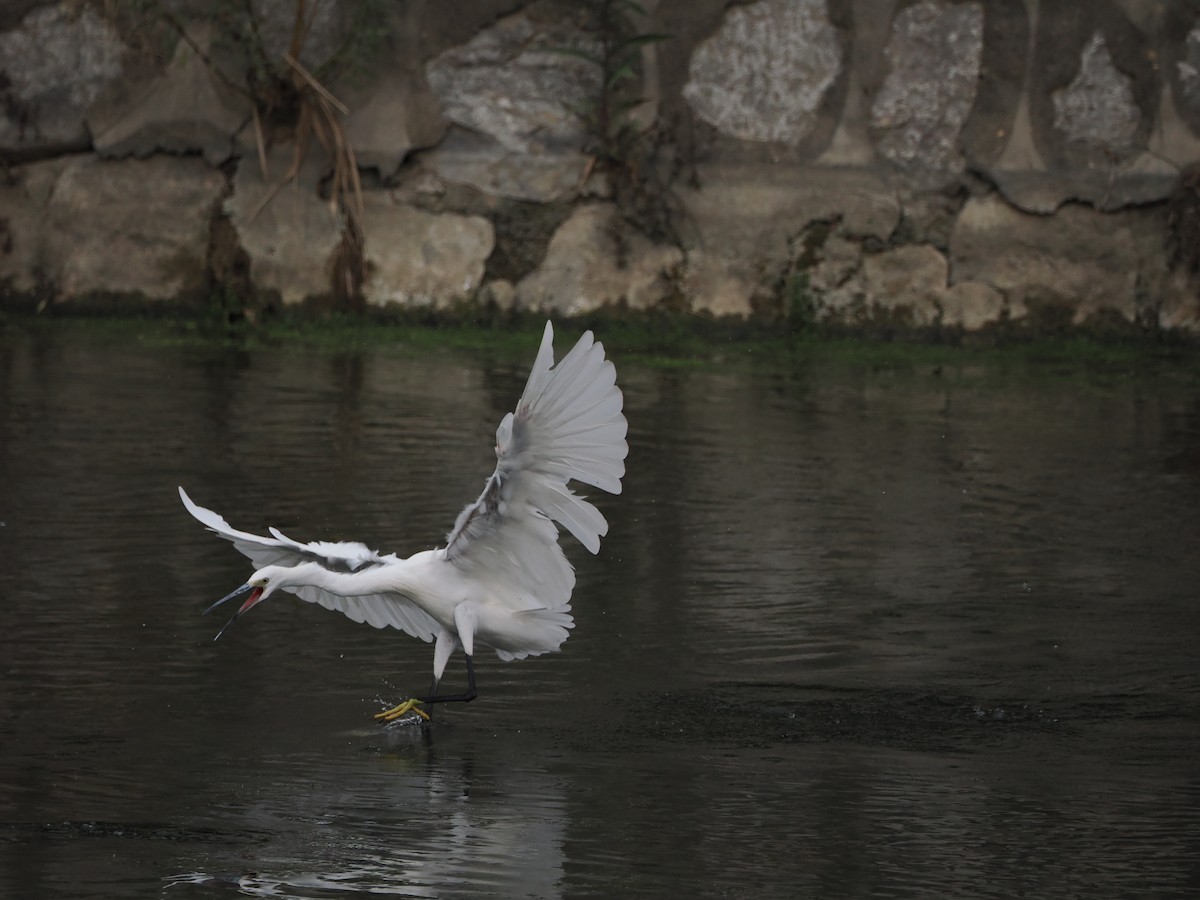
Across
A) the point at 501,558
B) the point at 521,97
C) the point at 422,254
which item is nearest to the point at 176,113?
the point at 422,254

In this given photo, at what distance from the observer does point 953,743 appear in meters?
5.23

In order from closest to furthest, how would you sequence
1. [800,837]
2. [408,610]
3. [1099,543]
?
[800,837], [408,610], [1099,543]

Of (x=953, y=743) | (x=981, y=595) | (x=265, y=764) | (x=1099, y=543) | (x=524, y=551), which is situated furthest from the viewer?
(x=1099, y=543)

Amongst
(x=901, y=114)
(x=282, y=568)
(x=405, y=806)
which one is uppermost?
(x=901, y=114)

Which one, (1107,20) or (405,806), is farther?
(1107,20)

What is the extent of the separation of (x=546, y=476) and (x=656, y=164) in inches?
291

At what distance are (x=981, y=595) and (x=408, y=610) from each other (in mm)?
1932

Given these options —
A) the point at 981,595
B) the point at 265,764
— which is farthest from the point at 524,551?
the point at 981,595

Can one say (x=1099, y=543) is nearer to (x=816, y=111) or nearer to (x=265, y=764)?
(x=265, y=764)

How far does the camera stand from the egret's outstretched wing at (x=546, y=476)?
5.09m

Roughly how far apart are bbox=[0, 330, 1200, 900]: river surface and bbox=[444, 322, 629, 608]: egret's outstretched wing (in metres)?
0.33

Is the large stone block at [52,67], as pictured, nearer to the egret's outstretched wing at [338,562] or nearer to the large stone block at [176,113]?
the large stone block at [176,113]

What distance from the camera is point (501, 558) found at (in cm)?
568

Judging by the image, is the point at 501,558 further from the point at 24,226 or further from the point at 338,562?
the point at 24,226
